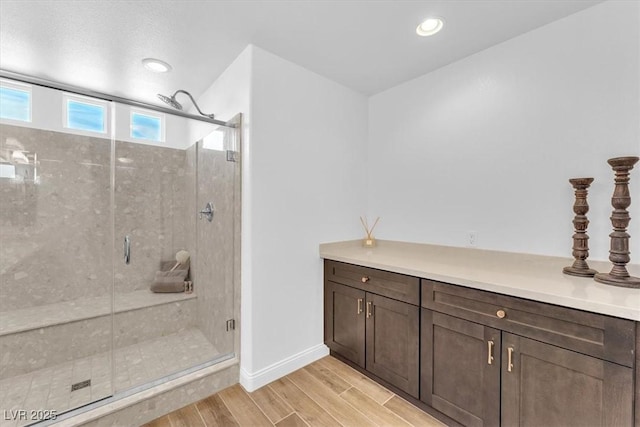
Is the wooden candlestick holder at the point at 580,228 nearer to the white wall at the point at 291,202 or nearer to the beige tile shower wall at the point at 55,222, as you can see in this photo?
the white wall at the point at 291,202

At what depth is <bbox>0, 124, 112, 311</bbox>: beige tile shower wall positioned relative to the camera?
2201mm

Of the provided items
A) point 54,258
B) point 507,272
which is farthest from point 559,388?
point 54,258

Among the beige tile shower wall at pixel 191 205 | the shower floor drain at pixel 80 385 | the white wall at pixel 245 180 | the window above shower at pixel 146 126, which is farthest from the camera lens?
the beige tile shower wall at pixel 191 205

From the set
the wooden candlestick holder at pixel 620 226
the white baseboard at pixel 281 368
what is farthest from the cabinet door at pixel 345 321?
the wooden candlestick holder at pixel 620 226

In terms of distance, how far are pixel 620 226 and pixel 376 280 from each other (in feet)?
4.37

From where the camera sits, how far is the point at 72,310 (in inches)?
89.4

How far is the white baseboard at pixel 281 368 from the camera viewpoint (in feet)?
6.15

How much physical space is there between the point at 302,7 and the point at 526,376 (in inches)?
90.6

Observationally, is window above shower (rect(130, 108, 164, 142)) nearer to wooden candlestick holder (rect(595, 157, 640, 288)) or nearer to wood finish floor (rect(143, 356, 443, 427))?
wood finish floor (rect(143, 356, 443, 427))

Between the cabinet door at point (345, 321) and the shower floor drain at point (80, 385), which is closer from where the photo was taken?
the shower floor drain at point (80, 385)

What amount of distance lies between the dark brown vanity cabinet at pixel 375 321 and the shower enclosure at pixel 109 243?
32.8 inches

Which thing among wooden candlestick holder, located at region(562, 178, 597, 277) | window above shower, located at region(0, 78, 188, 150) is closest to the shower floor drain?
window above shower, located at region(0, 78, 188, 150)

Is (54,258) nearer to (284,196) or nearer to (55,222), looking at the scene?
(55,222)

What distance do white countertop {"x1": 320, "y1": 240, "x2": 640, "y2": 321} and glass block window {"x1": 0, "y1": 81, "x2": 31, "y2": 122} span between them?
9.76ft
